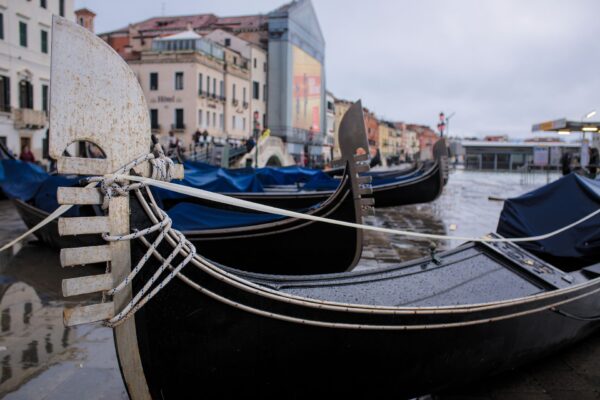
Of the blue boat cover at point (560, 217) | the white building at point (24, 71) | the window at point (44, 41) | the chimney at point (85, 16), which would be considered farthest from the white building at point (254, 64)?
the blue boat cover at point (560, 217)

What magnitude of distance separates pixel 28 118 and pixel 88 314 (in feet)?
64.6

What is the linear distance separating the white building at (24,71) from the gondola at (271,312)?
62.6ft

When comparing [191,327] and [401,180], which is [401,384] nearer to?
[191,327]

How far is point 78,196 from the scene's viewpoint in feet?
5.29

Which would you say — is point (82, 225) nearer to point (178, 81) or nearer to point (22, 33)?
point (22, 33)

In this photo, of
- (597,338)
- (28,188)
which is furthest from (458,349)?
(28,188)

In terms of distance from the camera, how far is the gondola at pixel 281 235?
456 centimetres

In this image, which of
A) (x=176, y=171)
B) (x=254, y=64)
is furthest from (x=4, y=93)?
(x=176, y=171)

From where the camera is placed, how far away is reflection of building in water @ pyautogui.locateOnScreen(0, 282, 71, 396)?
113 inches

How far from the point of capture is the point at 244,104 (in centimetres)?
3156

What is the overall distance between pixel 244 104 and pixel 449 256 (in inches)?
1161

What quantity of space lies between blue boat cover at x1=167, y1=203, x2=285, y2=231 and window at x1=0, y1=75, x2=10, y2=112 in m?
16.4

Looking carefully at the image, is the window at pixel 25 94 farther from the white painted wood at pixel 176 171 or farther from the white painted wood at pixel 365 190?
the white painted wood at pixel 176 171

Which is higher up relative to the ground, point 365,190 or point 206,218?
point 365,190
